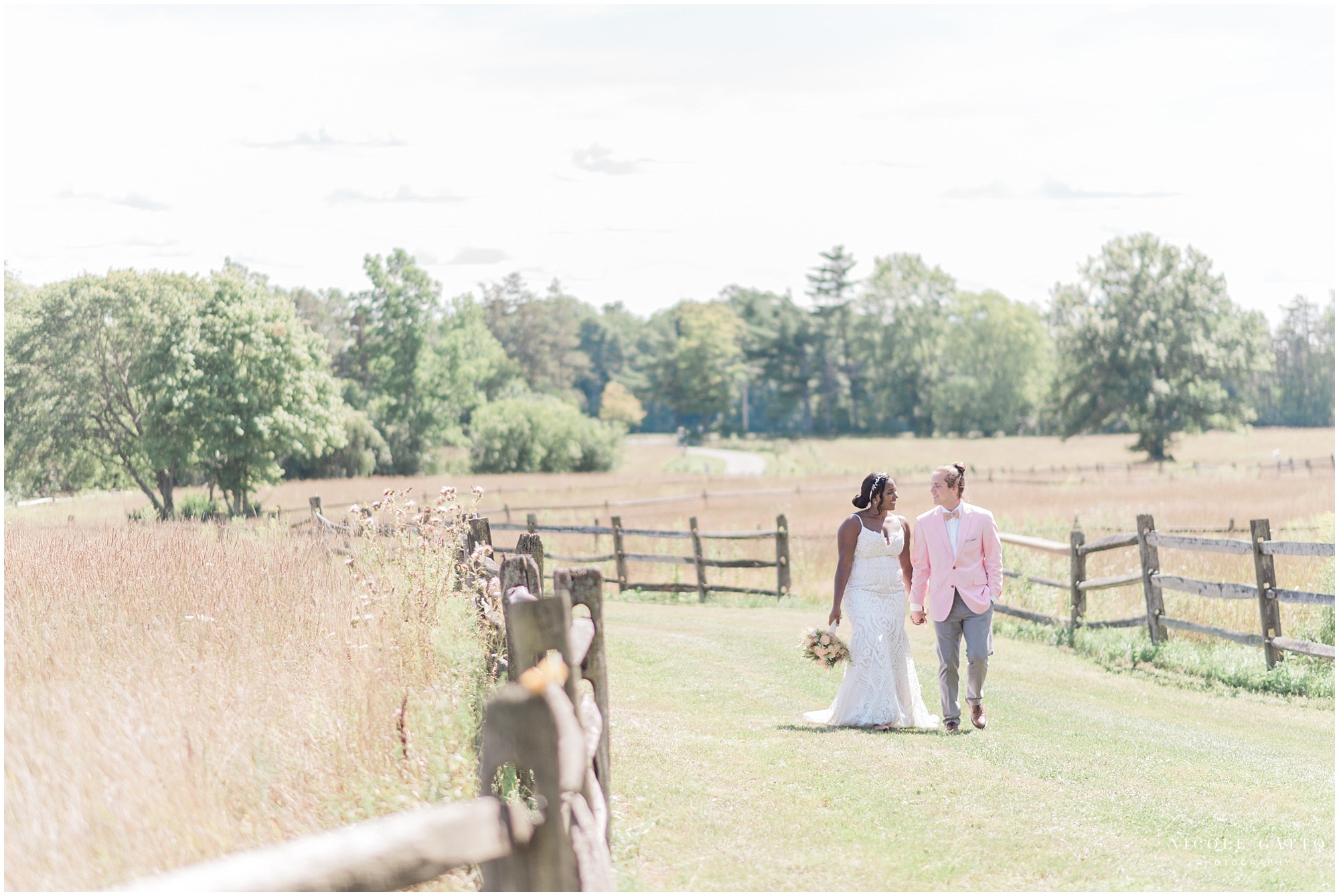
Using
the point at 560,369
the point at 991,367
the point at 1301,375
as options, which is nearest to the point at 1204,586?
the point at 991,367

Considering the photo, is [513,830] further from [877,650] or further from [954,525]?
[954,525]

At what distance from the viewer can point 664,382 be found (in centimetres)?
11112

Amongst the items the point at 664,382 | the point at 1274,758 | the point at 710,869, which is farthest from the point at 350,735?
the point at 664,382

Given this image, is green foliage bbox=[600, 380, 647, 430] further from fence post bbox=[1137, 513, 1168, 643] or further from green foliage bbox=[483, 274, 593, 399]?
fence post bbox=[1137, 513, 1168, 643]

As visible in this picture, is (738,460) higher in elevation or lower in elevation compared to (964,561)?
lower

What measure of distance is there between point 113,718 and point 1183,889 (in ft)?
16.5

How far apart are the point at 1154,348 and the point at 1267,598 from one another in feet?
183

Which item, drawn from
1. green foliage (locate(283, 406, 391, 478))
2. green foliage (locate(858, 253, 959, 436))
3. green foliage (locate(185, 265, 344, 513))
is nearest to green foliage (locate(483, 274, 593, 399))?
green foliage (locate(858, 253, 959, 436))

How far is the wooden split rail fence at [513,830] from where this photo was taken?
2926mm

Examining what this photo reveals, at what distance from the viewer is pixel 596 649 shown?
204 inches

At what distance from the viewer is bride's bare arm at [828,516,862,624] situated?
8719mm

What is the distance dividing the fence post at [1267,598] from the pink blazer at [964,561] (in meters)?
4.84

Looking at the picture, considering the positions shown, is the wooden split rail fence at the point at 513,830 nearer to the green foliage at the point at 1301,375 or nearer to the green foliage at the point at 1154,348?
the green foliage at the point at 1154,348

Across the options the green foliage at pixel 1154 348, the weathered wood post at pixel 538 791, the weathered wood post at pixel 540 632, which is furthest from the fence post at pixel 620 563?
the green foliage at pixel 1154 348
